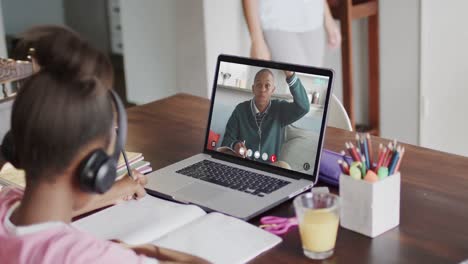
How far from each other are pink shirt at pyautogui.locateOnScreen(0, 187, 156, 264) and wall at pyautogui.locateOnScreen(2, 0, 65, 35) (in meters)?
4.59

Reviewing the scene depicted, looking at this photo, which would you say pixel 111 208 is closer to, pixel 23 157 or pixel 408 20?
pixel 23 157

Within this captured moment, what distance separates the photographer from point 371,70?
3586mm

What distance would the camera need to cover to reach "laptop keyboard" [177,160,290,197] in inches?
59.0

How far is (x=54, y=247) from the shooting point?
3.36ft

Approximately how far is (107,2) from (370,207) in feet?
14.4

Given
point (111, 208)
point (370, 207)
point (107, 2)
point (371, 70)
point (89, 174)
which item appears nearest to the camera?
point (89, 174)

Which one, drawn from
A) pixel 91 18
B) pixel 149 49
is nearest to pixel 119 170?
pixel 149 49

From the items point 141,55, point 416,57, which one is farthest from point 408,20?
point 141,55

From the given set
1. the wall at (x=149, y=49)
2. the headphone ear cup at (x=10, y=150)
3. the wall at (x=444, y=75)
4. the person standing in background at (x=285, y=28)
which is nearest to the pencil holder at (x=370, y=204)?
the headphone ear cup at (x=10, y=150)

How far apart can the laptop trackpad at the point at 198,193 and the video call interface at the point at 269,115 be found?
13 cm

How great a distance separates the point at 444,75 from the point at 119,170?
2151mm

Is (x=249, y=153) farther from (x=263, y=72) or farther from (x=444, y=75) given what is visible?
(x=444, y=75)

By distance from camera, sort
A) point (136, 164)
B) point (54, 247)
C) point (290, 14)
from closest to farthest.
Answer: point (54, 247)
point (136, 164)
point (290, 14)

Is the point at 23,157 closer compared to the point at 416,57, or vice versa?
the point at 23,157
